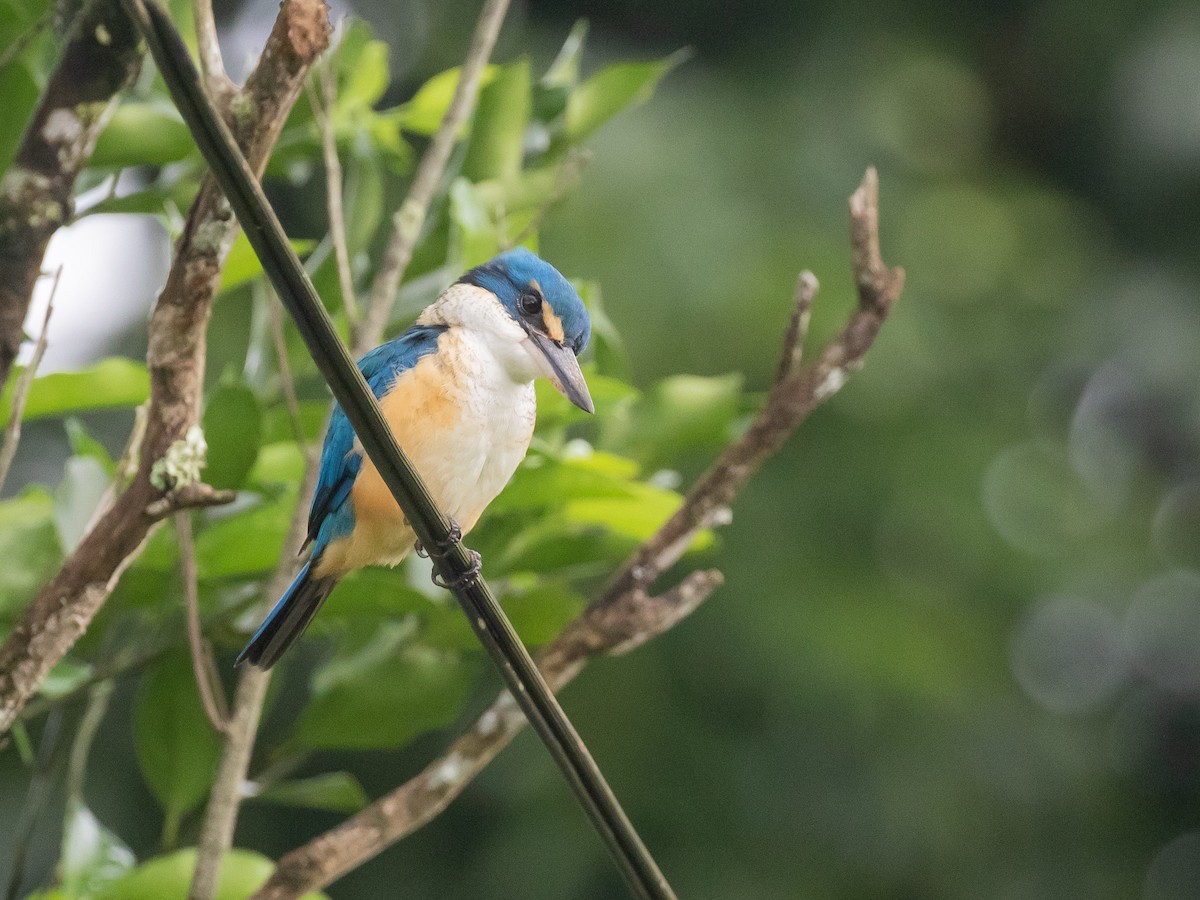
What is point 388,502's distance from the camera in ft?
5.58

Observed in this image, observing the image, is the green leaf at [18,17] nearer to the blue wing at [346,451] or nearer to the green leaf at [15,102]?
the green leaf at [15,102]

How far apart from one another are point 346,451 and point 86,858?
0.87 m

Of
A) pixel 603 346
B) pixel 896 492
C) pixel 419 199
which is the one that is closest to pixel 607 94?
pixel 419 199

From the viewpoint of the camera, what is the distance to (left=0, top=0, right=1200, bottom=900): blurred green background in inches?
198

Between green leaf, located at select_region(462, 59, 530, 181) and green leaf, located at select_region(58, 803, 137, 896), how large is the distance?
120 centimetres

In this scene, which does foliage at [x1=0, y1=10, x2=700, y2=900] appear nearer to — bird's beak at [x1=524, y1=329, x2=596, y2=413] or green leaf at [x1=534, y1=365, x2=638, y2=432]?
green leaf at [x1=534, y1=365, x2=638, y2=432]

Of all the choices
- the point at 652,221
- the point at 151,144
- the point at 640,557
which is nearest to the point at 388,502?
the point at 640,557

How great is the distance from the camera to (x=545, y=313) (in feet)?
5.53

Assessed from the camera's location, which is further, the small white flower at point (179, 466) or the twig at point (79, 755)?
the twig at point (79, 755)

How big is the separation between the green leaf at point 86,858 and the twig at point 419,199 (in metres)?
0.84

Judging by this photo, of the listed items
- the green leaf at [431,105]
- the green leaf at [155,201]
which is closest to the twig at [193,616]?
the green leaf at [155,201]

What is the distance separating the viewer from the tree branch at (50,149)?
1887mm

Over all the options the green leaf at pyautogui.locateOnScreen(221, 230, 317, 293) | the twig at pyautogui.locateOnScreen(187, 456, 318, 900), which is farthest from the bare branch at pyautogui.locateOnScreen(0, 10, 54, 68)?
the twig at pyautogui.locateOnScreen(187, 456, 318, 900)

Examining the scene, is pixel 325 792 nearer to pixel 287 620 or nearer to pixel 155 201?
pixel 287 620
